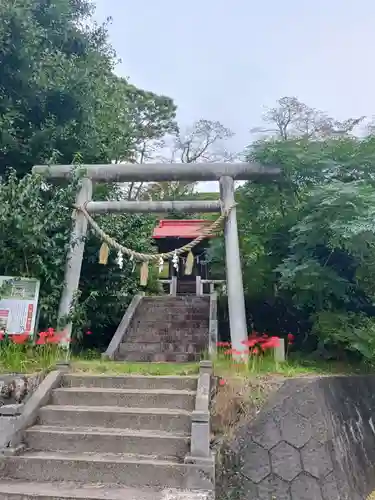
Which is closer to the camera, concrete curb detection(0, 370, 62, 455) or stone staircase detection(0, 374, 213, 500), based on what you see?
stone staircase detection(0, 374, 213, 500)

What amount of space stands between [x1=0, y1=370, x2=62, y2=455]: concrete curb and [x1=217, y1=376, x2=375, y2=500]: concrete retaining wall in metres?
2.22

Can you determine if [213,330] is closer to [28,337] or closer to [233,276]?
[233,276]

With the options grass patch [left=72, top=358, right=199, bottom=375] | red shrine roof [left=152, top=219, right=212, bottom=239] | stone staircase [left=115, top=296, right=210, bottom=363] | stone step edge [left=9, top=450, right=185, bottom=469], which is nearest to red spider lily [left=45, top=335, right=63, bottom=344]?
grass patch [left=72, top=358, right=199, bottom=375]

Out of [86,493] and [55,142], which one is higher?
[55,142]

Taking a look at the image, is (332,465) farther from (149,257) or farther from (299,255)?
(149,257)

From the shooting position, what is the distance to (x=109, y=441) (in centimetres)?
459

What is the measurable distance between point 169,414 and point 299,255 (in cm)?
395

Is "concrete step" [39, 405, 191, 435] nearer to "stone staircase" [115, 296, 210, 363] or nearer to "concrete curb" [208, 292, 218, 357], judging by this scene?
"concrete curb" [208, 292, 218, 357]

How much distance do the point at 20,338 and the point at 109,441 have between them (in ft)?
8.33

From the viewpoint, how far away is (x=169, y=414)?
4.86 metres

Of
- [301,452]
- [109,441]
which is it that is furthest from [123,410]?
[301,452]

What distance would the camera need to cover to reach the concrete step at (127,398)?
5160 millimetres

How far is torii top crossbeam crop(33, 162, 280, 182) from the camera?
27.2 ft

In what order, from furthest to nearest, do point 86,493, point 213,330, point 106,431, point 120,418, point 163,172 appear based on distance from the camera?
A: point 213,330
point 163,172
point 120,418
point 106,431
point 86,493
